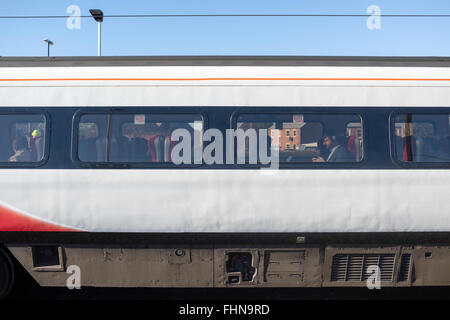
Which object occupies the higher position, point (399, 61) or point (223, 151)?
point (399, 61)

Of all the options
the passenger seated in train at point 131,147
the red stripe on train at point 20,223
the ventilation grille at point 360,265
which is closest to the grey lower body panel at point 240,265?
the ventilation grille at point 360,265

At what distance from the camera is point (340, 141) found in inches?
194

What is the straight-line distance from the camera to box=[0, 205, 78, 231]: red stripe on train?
475cm

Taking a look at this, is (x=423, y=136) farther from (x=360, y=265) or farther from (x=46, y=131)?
(x=46, y=131)

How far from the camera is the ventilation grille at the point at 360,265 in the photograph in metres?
4.91

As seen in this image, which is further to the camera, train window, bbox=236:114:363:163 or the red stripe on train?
train window, bbox=236:114:363:163

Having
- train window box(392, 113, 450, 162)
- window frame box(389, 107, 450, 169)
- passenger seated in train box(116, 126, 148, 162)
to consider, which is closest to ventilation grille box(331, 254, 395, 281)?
window frame box(389, 107, 450, 169)

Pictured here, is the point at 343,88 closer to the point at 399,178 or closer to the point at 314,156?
the point at 314,156

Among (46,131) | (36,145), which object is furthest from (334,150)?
(36,145)

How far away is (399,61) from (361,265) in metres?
2.82

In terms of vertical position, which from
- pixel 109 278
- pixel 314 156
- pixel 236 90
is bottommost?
pixel 109 278

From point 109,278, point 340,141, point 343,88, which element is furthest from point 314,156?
point 109,278

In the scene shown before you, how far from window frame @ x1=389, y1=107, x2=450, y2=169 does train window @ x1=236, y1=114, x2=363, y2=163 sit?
0.39 m

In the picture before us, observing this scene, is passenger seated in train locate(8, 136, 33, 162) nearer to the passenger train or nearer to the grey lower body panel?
the passenger train
